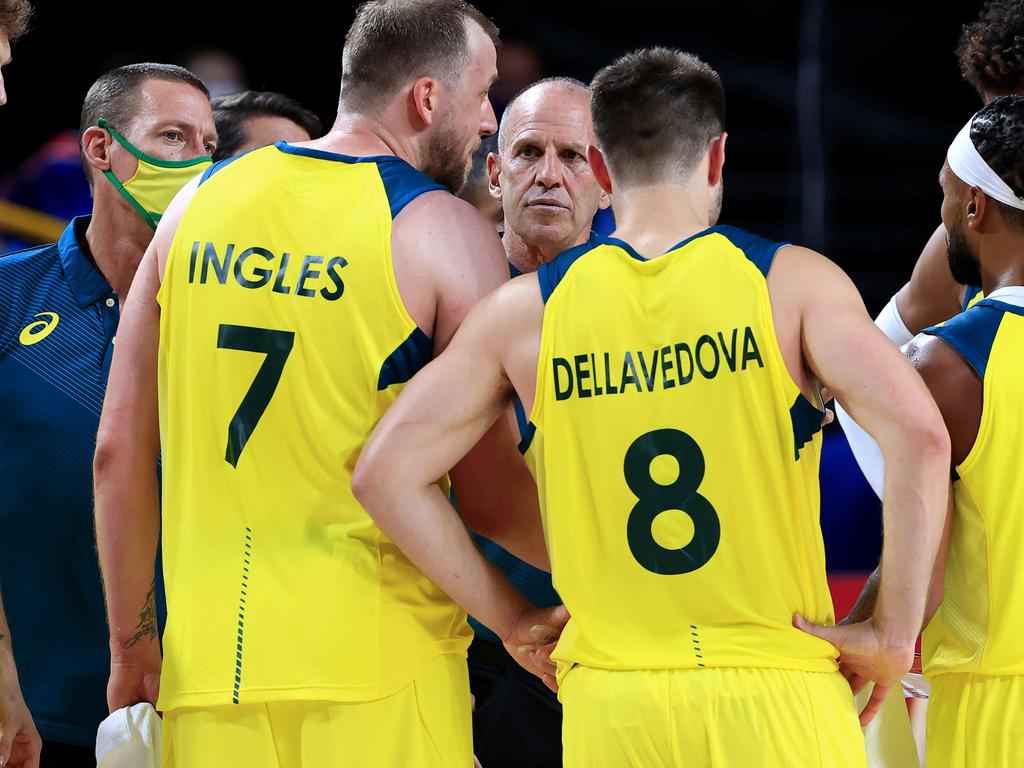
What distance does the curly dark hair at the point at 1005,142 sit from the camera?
2691 millimetres

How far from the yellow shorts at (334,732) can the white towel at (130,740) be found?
0.15 metres

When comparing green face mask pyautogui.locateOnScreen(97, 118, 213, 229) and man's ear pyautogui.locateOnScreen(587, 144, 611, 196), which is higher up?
man's ear pyautogui.locateOnScreen(587, 144, 611, 196)

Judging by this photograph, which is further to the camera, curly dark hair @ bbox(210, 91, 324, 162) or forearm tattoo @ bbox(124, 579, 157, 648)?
curly dark hair @ bbox(210, 91, 324, 162)

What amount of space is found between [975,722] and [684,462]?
93 cm

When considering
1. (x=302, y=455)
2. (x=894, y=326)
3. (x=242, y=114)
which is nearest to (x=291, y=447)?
(x=302, y=455)

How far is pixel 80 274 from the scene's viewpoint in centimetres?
335

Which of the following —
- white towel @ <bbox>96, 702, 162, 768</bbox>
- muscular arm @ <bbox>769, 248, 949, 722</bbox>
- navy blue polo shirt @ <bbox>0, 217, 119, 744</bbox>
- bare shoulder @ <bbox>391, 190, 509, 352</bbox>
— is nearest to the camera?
muscular arm @ <bbox>769, 248, 949, 722</bbox>

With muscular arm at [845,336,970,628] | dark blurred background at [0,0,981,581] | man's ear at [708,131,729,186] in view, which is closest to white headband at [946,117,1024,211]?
muscular arm at [845,336,970,628]

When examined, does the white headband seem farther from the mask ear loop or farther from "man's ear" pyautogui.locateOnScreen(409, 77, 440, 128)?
the mask ear loop

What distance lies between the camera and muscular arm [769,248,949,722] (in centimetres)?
216

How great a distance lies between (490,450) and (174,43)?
5760mm

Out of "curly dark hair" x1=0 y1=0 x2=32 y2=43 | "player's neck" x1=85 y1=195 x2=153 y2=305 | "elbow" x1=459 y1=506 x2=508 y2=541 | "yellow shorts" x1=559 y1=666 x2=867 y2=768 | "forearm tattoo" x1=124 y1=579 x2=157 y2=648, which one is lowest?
"forearm tattoo" x1=124 y1=579 x2=157 y2=648

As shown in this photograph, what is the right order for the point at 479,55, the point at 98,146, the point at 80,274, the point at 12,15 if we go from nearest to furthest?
the point at 12,15
the point at 479,55
the point at 80,274
the point at 98,146

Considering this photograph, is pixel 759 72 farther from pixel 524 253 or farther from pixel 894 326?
pixel 524 253
